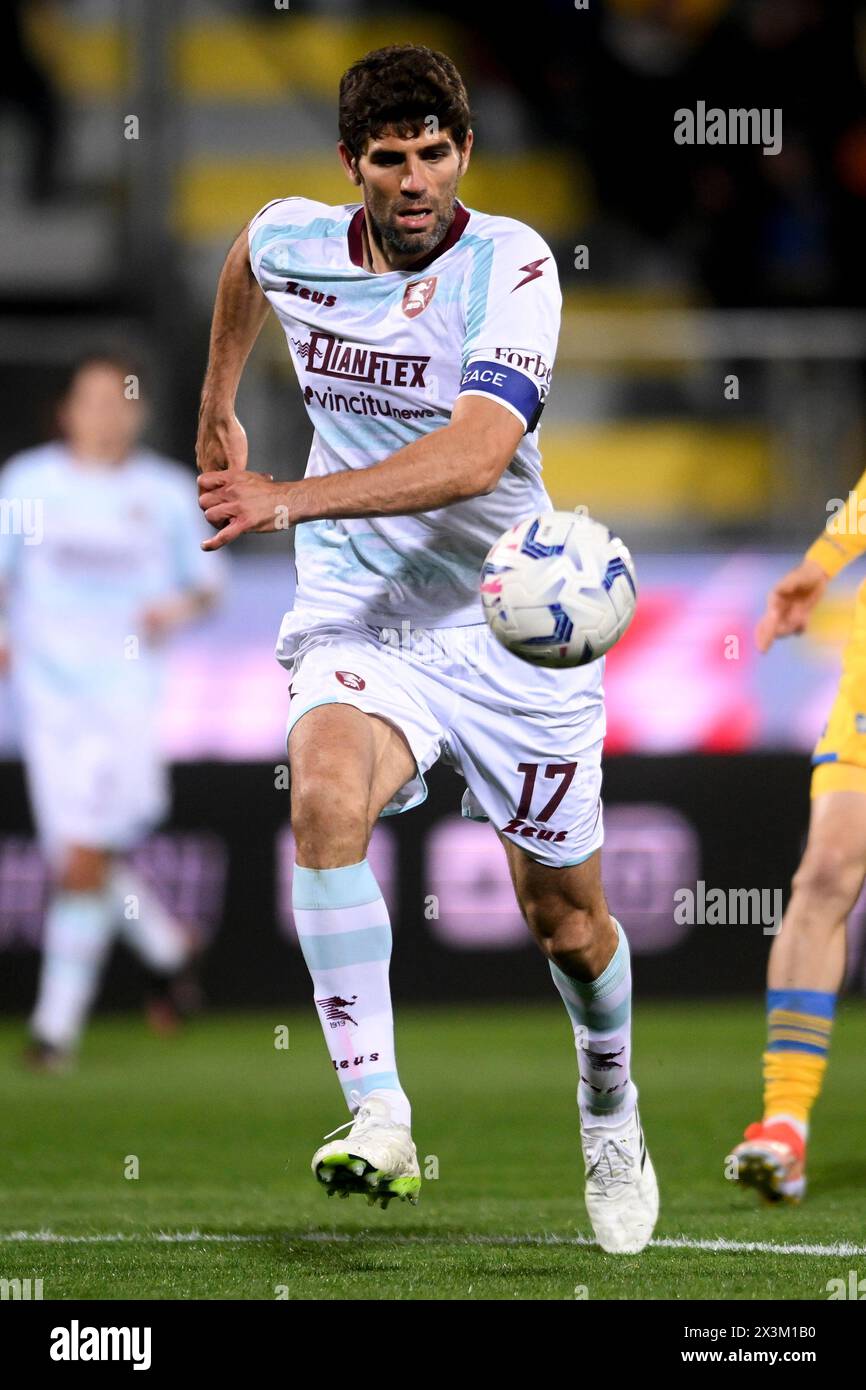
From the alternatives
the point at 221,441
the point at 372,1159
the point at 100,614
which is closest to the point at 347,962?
the point at 372,1159

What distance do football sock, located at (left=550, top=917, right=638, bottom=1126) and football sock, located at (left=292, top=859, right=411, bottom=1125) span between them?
28.0 inches

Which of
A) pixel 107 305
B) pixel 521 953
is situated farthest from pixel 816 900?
pixel 107 305

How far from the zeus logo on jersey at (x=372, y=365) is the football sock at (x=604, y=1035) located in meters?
1.32

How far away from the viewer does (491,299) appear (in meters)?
4.59

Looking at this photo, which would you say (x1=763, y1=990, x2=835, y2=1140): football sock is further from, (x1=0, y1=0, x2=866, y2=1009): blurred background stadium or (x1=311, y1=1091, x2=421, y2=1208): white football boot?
(x1=0, y1=0, x2=866, y2=1009): blurred background stadium

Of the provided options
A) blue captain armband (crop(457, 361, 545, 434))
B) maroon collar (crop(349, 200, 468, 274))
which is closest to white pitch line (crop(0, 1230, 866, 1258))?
blue captain armband (crop(457, 361, 545, 434))

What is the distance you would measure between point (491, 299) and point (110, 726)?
565 cm

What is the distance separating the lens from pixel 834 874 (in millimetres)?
5809

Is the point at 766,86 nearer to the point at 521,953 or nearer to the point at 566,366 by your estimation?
the point at 566,366

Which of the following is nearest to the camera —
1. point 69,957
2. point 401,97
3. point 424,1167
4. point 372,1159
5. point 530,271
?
point 372,1159

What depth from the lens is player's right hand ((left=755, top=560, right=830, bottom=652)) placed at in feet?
19.3

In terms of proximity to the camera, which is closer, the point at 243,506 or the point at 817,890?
the point at 243,506

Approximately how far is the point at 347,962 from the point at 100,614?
584 cm

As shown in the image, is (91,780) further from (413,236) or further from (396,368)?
(413,236)
